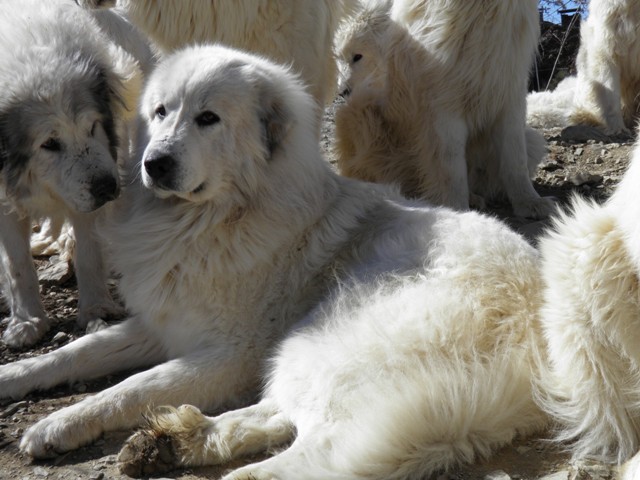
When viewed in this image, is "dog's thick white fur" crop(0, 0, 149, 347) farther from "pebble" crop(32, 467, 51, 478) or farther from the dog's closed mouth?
"pebble" crop(32, 467, 51, 478)

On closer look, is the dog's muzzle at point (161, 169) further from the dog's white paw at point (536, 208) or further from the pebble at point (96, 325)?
the dog's white paw at point (536, 208)

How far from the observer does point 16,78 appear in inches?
159

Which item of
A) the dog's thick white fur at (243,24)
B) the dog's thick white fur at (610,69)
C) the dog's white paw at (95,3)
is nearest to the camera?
the dog's white paw at (95,3)

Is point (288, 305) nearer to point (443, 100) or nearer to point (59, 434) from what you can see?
point (59, 434)

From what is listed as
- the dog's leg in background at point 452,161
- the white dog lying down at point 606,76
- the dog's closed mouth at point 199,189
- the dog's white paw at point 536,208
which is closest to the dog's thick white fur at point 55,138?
the dog's closed mouth at point 199,189

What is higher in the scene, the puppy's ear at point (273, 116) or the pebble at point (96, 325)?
the puppy's ear at point (273, 116)

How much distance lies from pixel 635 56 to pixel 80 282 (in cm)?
573

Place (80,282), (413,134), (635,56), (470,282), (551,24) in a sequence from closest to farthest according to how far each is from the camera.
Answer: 1. (470,282)
2. (80,282)
3. (413,134)
4. (635,56)
5. (551,24)

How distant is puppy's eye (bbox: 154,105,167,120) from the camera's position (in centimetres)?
379

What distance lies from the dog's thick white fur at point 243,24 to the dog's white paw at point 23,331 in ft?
6.25

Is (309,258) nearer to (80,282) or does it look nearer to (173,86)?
(173,86)

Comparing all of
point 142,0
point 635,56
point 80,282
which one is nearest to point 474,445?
point 80,282

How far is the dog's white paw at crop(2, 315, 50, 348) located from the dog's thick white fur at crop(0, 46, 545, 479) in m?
0.54

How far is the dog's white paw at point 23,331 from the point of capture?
4.34 m
